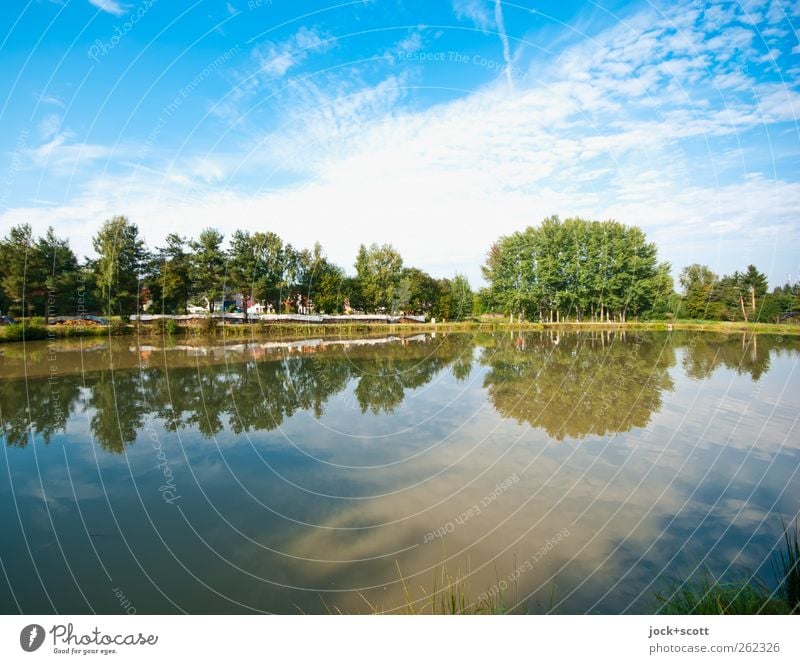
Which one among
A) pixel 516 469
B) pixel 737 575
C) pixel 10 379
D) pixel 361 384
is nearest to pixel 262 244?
pixel 10 379

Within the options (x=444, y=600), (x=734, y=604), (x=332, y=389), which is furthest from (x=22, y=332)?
(x=734, y=604)

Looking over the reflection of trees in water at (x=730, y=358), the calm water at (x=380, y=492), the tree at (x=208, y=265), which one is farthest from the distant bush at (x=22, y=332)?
the reflection of trees in water at (x=730, y=358)

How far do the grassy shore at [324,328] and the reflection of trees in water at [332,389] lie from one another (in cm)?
1769

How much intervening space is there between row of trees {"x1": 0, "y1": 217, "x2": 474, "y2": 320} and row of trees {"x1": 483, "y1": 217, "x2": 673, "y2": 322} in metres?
9.20

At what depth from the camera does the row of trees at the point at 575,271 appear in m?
42.7

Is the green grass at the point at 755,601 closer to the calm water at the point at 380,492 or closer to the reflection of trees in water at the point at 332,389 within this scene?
the calm water at the point at 380,492

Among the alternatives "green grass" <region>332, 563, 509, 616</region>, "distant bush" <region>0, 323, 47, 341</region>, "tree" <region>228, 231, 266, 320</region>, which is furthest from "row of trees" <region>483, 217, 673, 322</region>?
"green grass" <region>332, 563, 509, 616</region>

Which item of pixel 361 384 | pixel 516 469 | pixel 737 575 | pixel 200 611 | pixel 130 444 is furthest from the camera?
pixel 361 384

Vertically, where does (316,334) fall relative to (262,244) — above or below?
below

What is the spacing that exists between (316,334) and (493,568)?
1470 inches

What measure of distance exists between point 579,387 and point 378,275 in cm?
3364

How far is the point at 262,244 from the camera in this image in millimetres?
44344

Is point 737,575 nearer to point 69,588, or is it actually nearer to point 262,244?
point 69,588

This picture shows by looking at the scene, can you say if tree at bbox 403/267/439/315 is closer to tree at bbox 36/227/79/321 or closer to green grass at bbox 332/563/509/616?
tree at bbox 36/227/79/321
